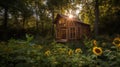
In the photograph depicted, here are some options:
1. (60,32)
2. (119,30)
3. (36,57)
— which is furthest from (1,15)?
(36,57)

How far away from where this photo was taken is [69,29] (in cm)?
2144

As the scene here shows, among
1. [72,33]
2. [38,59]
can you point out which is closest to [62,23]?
[72,33]

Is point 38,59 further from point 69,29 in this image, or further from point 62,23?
point 62,23

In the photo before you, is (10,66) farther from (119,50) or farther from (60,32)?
(60,32)

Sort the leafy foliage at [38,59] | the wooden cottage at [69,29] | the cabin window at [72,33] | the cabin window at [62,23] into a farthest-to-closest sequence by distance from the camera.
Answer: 1. the cabin window at [62,23]
2. the cabin window at [72,33]
3. the wooden cottage at [69,29]
4. the leafy foliage at [38,59]

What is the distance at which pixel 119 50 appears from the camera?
3420 mm

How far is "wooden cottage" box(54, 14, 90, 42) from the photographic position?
2098cm

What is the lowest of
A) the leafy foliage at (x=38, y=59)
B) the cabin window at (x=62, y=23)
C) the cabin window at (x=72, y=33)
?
the cabin window at (x=72, y=33)

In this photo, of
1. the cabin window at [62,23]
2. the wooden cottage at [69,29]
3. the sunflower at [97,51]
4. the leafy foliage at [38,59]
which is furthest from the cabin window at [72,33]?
the sunflower at [97,51]

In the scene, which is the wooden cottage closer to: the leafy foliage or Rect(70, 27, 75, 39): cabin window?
Rect(70, 27, 75, 39): cabin window

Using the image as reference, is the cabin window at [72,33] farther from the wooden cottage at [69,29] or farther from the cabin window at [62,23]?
the cabin window at [62,23]

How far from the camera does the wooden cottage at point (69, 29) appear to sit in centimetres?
2098

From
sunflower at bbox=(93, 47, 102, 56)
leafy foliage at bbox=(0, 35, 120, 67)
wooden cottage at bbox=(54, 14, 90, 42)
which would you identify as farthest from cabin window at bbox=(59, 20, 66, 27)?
sunflower at bbox=(93, 47, 102, 56)

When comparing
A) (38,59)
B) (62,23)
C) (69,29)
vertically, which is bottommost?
(69,29)
